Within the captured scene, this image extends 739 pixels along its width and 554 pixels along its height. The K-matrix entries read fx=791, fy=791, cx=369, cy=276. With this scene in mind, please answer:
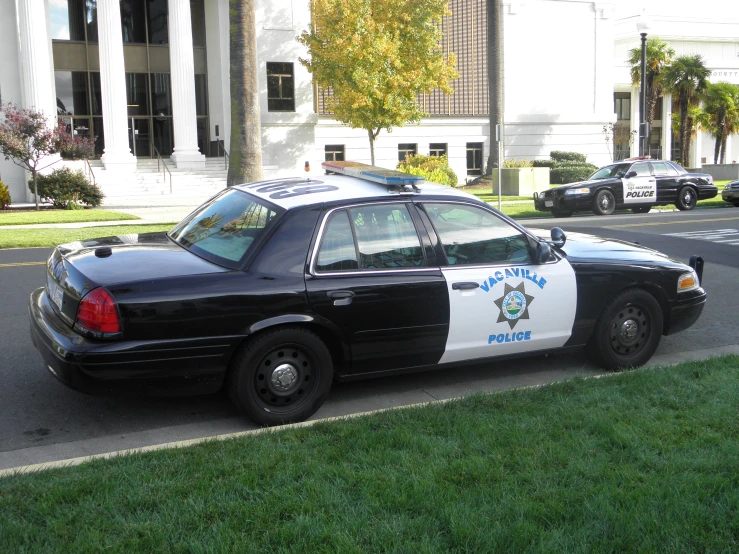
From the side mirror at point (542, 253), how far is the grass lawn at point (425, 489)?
52.5 inches

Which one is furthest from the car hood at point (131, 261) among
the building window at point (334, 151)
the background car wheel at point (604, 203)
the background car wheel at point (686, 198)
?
the building window at point (334, 151)

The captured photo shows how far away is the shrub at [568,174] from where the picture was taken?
36688 millimetres

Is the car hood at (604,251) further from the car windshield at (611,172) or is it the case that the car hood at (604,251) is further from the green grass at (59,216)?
the green grass at (59,216)

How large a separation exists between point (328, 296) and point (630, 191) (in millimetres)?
18659

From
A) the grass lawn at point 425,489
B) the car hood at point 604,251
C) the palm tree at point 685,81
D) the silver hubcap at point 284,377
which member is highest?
the palm tree at point 685,81

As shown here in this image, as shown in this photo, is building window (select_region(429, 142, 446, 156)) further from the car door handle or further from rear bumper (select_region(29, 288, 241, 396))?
rear bumper (select_region(29, 288, 241, 396))

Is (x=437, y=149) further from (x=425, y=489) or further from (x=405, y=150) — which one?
(x=425, y=489)

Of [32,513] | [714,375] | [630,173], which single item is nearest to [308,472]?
[32,513]

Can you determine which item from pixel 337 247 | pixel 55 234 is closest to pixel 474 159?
pixel 55 234

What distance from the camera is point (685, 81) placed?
4862cm

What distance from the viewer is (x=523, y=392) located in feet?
17.9

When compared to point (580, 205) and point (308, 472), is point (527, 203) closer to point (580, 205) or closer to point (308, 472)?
point (580, 205)

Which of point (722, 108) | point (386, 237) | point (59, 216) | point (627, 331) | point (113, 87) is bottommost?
point (627, 331)

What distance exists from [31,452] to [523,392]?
319 cm
